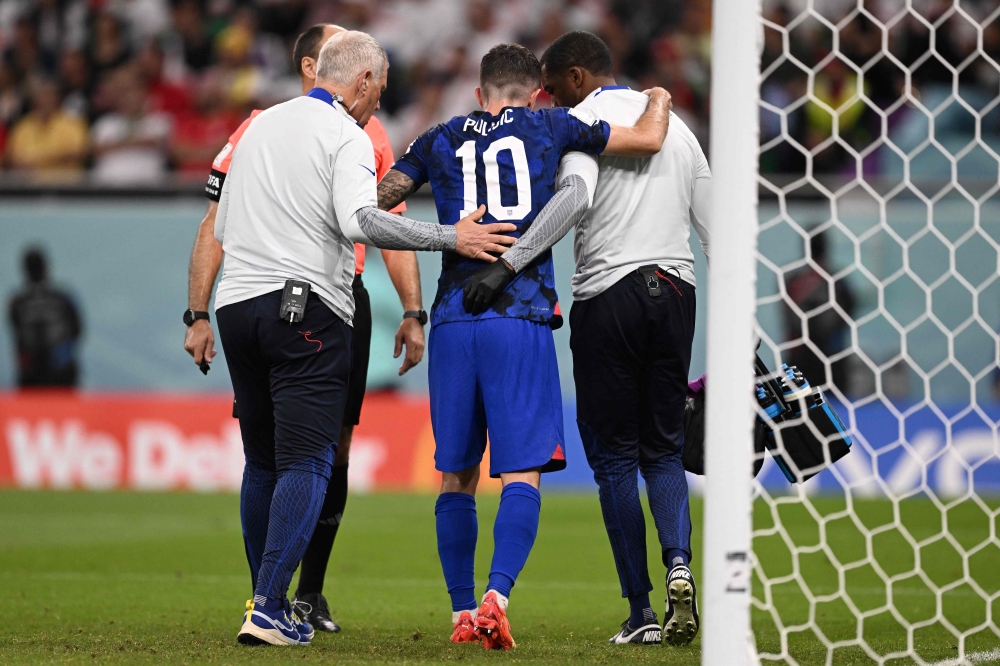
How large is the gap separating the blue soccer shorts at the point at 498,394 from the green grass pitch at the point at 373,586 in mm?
645

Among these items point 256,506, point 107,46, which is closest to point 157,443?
point 107,46

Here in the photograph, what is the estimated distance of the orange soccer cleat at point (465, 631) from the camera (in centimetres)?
412

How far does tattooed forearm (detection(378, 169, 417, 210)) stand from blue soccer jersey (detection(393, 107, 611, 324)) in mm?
140

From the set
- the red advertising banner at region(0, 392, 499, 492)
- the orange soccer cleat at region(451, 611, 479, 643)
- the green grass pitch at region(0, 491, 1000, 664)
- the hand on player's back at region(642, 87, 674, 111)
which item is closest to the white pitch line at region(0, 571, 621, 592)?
the green grass pitch at region(0, 491, 1000, 664)

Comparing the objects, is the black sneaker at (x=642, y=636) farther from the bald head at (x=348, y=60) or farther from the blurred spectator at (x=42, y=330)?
the blurred spectator at (x=42, y=330)

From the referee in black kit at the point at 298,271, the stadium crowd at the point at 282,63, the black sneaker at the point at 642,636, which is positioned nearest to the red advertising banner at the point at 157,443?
the stadium crowd at the point at 282,63

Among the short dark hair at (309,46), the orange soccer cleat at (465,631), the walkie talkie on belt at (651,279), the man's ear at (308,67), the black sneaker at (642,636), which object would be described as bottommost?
the black sneaker at (642,636)

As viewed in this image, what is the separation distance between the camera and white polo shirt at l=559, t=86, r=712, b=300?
4609mm

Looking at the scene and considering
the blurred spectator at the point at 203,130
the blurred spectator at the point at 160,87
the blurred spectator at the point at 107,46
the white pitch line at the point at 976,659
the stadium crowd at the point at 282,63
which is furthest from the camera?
the blurred spectator at the point at 107,46

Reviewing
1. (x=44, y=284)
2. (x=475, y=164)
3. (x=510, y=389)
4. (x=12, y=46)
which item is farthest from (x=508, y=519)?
(x=12, y=46)

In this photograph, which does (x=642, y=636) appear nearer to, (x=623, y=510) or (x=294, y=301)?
(x=623, y=510)

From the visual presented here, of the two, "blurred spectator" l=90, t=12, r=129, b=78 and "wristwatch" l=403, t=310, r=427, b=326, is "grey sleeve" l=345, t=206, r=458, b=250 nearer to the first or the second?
"wristwatch" l=403, t=310, r=427, b=326

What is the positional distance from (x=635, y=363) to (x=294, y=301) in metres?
1.31

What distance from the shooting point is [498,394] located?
13.7 feet
